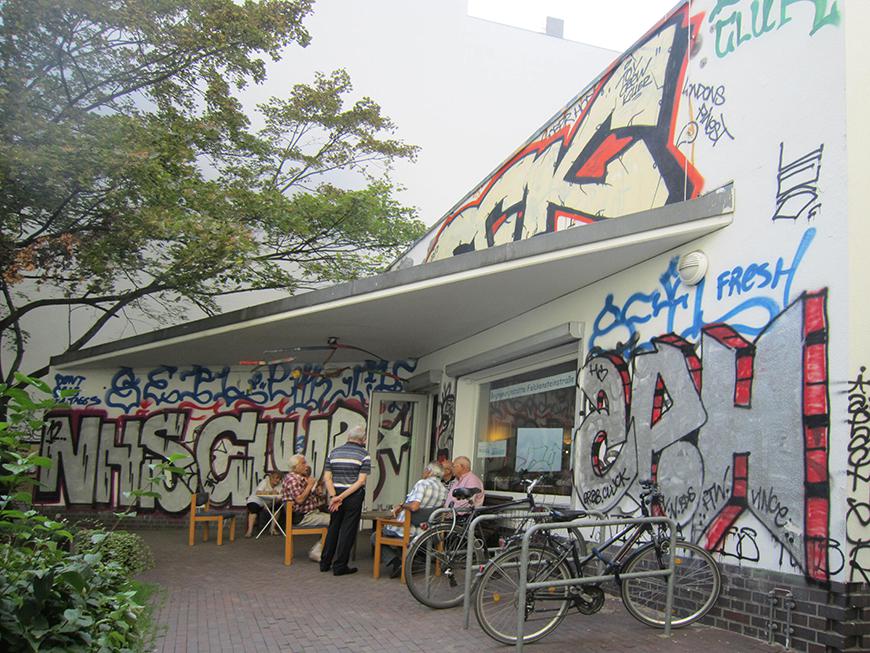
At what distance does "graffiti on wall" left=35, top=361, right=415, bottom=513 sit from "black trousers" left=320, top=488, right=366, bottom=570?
5524mm

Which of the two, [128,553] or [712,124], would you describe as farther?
[128,553]

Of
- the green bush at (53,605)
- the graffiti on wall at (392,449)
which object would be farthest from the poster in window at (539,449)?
the green bush at (53,605)

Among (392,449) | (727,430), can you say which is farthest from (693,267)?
(392,449)

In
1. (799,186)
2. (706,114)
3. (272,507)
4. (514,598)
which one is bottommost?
(272,507)

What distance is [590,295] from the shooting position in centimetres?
771

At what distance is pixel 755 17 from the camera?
6012 mm

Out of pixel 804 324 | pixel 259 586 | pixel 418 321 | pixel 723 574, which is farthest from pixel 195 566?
pixel 804 324

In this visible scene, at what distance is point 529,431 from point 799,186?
4.72 metres

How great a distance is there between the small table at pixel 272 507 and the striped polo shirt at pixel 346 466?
3.06 metres

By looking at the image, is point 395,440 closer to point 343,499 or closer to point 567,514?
point 343,499

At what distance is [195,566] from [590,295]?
5428 millimetres

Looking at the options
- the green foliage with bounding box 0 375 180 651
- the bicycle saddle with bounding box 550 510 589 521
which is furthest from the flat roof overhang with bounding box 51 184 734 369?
the green foliage with bounding box 0 375 180 651

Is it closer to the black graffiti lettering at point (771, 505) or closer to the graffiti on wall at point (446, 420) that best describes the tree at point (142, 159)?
the graffiti on wall at point (446, 420)

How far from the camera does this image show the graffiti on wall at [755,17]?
5305 millimetres
